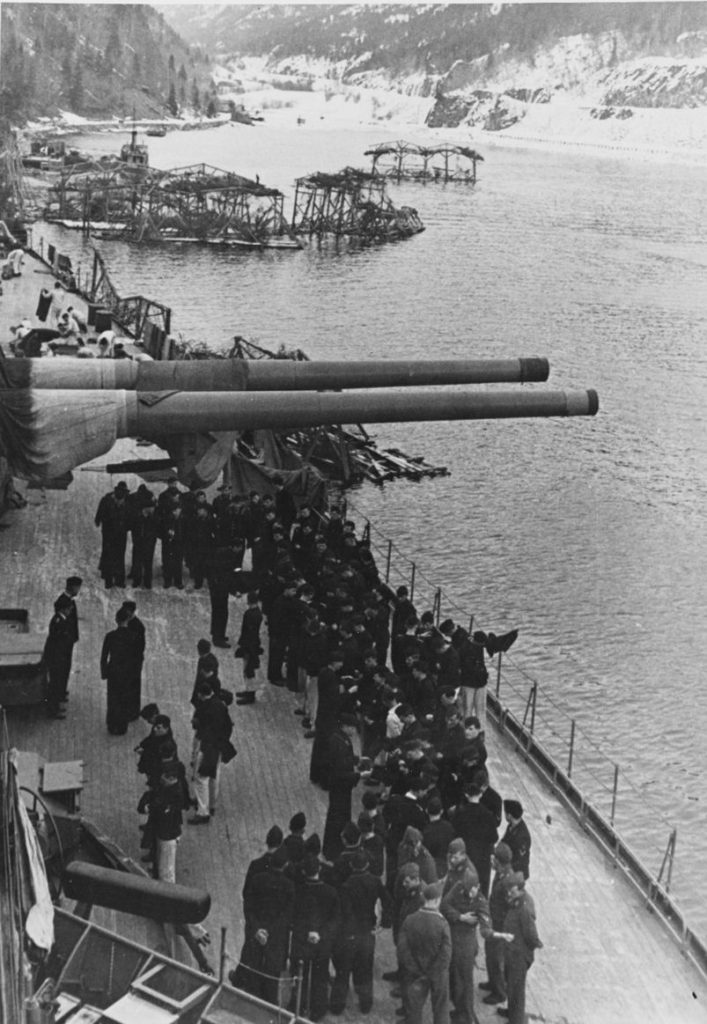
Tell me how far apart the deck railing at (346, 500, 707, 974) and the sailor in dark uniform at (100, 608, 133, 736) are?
16.3 ft

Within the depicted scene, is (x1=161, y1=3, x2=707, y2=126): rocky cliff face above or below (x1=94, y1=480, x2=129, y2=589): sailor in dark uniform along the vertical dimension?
above

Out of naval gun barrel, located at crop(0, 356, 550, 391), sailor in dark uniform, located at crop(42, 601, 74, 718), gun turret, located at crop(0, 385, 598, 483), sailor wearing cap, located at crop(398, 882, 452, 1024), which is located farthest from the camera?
sailor in dark uniform, located at crop(42, 601, 74, 718)

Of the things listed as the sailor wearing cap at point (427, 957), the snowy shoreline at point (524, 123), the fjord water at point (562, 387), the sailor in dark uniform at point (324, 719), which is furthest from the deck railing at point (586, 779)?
the snowy shoreline at point (524, 123)

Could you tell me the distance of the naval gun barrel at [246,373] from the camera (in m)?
14.0

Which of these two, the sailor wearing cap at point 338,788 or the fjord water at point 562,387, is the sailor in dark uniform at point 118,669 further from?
the fjord water at point 562,387

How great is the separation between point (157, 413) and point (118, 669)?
2899 mm

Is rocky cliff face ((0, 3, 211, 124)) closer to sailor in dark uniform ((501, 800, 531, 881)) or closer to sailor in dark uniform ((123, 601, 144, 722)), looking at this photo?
sailor in dark uniform ((123, 601, 144, 722))

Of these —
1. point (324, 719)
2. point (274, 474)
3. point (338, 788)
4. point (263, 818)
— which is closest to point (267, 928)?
point (338, 788)

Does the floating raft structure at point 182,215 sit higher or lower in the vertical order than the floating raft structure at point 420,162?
lower

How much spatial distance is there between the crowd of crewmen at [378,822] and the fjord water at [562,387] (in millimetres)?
5611

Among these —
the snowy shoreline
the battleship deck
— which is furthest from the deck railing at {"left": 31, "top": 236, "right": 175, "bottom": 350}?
the snowy shoreline

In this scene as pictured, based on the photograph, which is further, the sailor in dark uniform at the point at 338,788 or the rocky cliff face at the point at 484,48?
the rocky cliff face at the point at 484,48

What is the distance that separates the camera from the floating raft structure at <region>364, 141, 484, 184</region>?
292ft

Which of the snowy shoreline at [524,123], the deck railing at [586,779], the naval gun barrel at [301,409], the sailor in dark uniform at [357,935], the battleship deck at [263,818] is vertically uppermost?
the snowy shoreline at [524,123]
